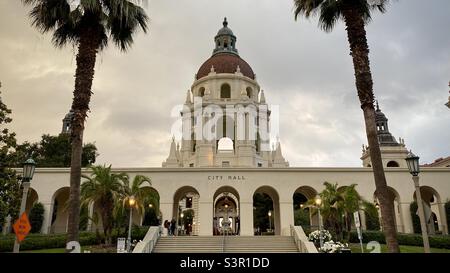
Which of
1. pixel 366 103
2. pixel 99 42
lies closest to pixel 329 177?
pixel 366 103

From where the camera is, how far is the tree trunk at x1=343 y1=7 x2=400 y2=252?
1281cm

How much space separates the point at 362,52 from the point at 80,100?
39.1 feet

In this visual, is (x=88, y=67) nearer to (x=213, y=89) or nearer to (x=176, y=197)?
(x=176, y=197)

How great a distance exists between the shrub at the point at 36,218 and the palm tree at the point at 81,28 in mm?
20036

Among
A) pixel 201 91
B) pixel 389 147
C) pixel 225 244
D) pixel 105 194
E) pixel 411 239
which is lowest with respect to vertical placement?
pixel 225 244

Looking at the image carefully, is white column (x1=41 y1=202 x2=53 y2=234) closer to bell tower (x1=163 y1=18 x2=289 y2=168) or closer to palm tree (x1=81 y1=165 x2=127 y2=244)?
palm tree (x1=81 y1=165 x2=127 y2=244)

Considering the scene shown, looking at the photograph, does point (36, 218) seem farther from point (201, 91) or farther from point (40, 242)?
point (201, 91)

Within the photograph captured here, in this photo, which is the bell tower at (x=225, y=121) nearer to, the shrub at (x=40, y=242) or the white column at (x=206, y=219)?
the white column at (x=206, y=219)

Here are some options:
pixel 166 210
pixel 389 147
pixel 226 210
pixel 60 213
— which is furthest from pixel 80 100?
pixel 389 147

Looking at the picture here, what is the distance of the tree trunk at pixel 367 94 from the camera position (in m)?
12.8

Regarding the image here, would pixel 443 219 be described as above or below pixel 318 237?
above

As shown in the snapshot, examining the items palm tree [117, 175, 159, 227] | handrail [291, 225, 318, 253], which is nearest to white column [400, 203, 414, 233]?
handrail [291, 225, 318, 253]

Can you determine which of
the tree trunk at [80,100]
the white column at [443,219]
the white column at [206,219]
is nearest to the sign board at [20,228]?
the tree trunk at [80,100]

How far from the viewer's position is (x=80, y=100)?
14.7 metres
